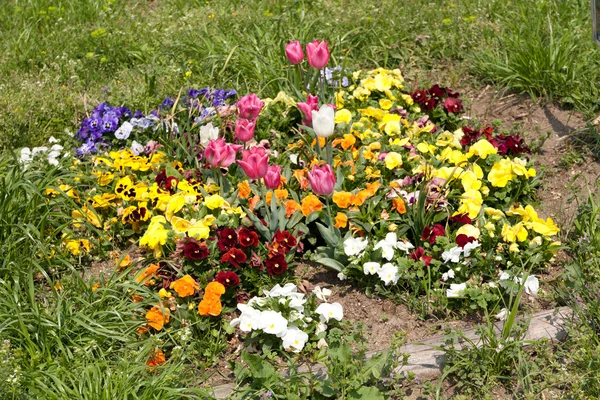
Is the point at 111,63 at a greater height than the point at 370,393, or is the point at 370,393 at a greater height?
the point at 370,393

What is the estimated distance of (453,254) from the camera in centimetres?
344

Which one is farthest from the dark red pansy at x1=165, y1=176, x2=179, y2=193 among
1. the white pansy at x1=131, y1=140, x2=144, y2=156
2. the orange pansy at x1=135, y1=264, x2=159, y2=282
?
the orange pansy at x1=135, y1=264, x2=159, y2=282

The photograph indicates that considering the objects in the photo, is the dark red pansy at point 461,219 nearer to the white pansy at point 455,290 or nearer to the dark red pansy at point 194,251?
the white pansy at point 455,290

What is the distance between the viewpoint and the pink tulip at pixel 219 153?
3.60 m

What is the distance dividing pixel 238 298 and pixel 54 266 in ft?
3.09

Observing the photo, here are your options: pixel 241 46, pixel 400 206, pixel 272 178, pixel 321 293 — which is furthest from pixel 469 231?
pixel 241 46

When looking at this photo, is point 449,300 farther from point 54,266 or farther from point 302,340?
point 54,266

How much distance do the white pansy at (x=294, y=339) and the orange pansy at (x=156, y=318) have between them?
0.53 m

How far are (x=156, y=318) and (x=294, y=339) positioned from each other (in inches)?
23.9

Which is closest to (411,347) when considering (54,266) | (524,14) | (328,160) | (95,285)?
(328,160)

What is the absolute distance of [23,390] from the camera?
9.48 feet

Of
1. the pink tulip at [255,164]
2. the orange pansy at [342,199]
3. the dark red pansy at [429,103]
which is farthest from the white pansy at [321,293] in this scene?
the dark red pansy at [429,103]

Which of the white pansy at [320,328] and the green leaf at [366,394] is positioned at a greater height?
the green leaf at [366,394]

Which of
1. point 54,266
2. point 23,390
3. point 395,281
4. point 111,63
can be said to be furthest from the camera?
point 111,63
